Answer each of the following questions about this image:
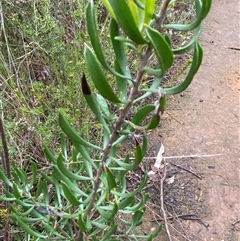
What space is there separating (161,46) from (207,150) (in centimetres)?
125

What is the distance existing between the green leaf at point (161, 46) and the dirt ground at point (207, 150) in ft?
3.08

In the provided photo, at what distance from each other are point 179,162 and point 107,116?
0.95 metres

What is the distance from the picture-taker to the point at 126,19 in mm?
513

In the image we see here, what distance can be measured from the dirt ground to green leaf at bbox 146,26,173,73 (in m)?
0.94

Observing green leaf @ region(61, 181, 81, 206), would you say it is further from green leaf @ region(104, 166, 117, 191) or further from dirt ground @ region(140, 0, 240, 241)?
dirt ground @ region(140, 0, 240, 241)

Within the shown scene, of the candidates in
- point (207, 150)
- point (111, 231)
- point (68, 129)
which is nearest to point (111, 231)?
point (111, 231)

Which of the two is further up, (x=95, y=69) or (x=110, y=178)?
(x=95, y=69)

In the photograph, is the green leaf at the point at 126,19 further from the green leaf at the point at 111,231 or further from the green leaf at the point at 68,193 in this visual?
the green leaf at the point at 111,231

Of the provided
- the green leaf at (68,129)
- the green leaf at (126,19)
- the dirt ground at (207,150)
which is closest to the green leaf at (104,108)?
the green leaf at (68,129)

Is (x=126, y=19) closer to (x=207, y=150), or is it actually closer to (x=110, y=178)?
(x=110, y=178)

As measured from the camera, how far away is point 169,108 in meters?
1.87

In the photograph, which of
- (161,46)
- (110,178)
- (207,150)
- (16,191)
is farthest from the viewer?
(207,150)

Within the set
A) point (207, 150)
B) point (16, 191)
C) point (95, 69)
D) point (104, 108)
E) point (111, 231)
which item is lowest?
point (207, 150)

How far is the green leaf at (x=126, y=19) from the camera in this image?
496 mm
